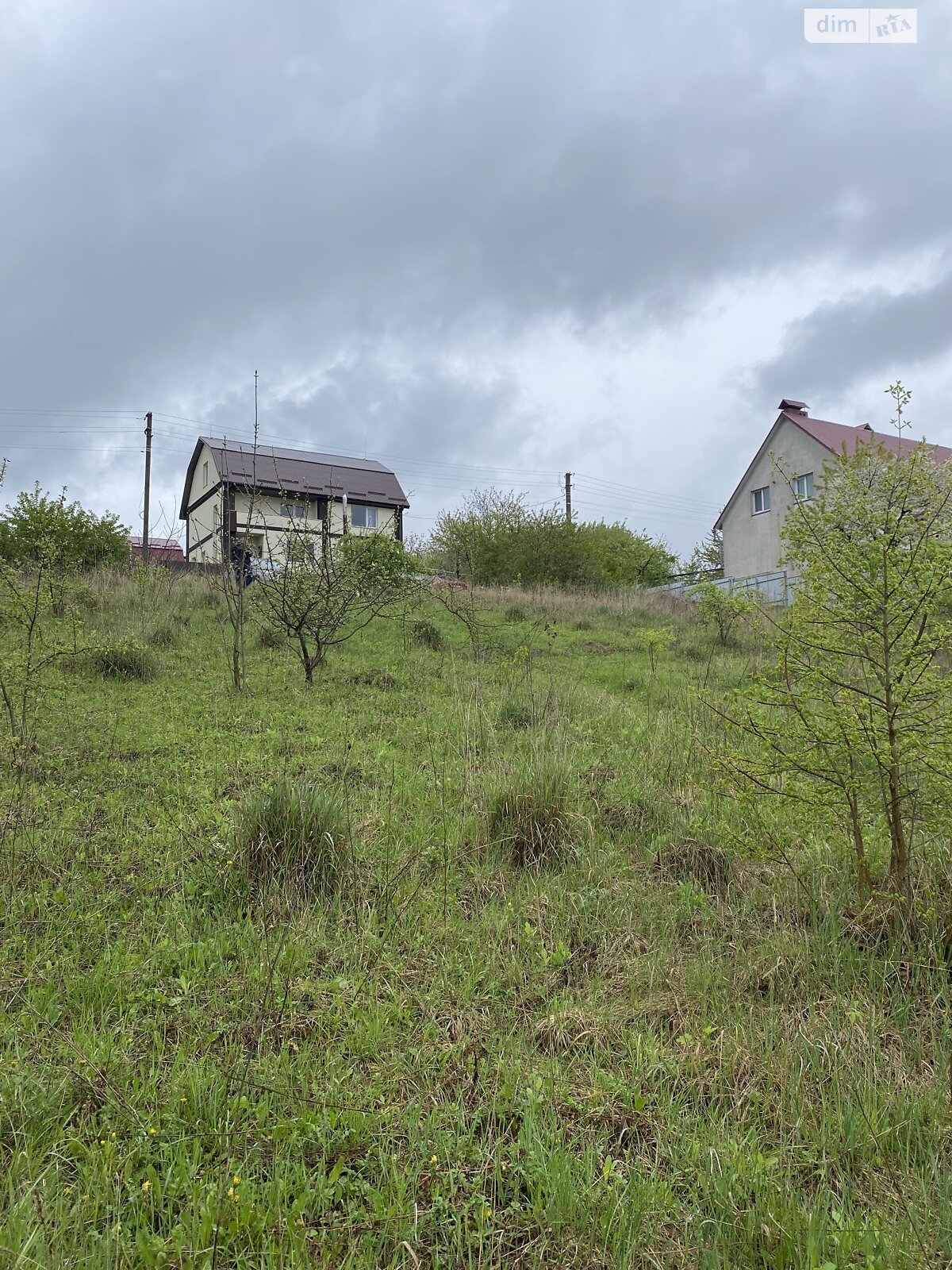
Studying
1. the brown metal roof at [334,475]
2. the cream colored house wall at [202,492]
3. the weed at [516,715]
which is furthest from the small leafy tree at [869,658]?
the cream colored house wall at [202,492]

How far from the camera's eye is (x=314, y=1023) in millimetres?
2703

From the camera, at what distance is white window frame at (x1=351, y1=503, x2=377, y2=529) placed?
122 ft

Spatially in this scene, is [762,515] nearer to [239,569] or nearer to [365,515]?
[365,515]

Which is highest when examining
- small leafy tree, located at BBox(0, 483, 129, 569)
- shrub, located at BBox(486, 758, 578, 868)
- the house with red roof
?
the house with red roof

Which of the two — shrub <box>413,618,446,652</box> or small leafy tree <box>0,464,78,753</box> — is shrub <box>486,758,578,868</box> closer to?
small leafy tree <box>0,464,78,753</box>

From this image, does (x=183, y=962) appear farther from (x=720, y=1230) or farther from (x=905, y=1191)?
(x=905, y=1191)

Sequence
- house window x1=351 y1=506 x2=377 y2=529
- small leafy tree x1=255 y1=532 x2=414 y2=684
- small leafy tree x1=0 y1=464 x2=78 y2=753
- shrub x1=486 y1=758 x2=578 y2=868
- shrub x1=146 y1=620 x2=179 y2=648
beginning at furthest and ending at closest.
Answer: house window x1=351 y1=506 x2=377 y2=529 < shrub x1=146 y1=620 x2=179 y2=648 < small leafy tree x1=255 y1=532 x2=414 y2=684 < small leafy tree x1=0 y1=464 x2=78 y2=753 < shrub x1=486 y1=758 x2=578 y2=868

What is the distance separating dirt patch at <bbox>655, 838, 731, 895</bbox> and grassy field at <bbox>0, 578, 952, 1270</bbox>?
0.03m

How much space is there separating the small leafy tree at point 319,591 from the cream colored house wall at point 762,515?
66.1ft

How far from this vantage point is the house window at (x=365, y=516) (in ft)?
122

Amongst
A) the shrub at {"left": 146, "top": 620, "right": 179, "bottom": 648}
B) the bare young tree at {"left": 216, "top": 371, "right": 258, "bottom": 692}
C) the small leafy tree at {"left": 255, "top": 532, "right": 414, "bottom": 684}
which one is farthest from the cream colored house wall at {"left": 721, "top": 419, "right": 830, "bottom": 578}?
the shrub at {"left": 146, "top": 620, "right": 179, "bottom": 648}

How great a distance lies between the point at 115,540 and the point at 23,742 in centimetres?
1402

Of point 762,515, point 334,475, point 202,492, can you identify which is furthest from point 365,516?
point 762,515

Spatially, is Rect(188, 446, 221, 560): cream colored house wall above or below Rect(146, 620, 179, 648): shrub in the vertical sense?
above
